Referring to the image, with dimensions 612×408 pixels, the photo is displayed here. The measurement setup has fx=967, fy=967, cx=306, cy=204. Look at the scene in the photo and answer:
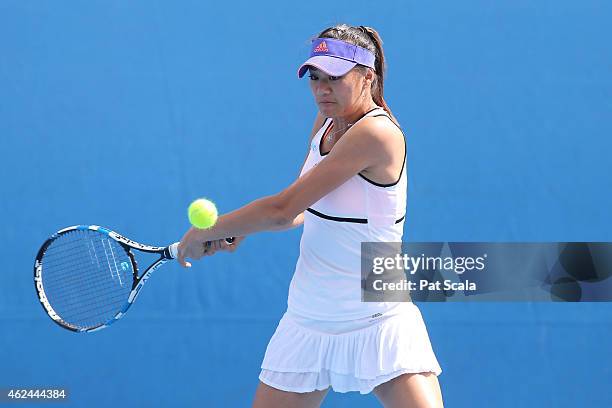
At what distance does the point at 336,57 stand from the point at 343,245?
0.47m

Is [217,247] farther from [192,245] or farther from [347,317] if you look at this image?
[347,317]

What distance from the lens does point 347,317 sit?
2404 mm

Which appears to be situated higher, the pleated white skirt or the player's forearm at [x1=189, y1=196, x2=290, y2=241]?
the player's forearm at [x1=189, y1=196, x2=290, y2=241]

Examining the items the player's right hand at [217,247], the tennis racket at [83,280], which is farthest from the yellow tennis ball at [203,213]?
the tennis racket at [83,280]

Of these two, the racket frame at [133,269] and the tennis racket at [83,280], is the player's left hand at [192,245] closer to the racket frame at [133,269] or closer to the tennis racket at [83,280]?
the racket frame at [133,269]

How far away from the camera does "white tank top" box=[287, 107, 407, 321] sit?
236cm

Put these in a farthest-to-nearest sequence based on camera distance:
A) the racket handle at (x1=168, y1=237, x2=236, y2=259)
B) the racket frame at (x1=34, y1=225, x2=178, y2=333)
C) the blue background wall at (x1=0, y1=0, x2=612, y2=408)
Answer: the blue background wall at (x1=0, y1=0, x2=612, y2=408)
the racket frame at (x1=34, y1=225, x2=178, y2=333)
the racket handle at (x1=168, y1=237, x2=236, y2=259)

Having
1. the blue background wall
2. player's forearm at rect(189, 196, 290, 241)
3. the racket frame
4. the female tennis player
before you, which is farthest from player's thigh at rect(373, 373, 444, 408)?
the blue background wall

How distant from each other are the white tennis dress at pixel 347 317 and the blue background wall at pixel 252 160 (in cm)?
134

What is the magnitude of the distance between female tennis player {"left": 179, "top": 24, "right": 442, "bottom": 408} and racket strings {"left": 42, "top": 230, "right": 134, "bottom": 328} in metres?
0.77

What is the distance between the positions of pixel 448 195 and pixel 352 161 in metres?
1.55

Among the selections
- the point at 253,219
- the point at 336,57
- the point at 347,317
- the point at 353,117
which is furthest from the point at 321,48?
the point at 347,317

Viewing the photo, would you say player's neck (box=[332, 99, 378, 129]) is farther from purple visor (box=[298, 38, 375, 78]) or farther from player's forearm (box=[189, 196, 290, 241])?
player's forearm (box=[189, 196, 290, 241])

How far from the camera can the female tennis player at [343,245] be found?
231cm
